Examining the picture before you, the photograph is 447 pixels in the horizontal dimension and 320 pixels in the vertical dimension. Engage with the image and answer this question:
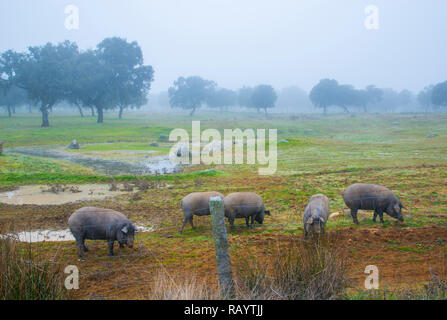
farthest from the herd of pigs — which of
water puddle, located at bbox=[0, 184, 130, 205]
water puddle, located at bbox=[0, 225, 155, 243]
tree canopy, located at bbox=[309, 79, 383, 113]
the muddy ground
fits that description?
tree canopy, located at bbox=[309, 79, 383, 113]

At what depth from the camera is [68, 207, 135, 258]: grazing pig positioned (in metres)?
7.90

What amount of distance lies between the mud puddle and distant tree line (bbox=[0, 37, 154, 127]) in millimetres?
22732

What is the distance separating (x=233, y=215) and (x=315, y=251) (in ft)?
14.9

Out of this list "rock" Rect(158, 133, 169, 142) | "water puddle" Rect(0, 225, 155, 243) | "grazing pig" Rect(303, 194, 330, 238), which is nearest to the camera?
"grazing pig" Rect(303, 194, 330, 238)

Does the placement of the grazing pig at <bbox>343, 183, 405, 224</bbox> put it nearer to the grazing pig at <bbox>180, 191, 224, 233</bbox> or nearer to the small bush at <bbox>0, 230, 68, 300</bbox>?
the grazing pig at <bbox>180, 191, 224, 233</bbox>

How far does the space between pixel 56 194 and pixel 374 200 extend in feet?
40.2

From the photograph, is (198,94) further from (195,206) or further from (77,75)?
(195,206)

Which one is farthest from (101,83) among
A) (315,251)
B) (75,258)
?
(315,251)

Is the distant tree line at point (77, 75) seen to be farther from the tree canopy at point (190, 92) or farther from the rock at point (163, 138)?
the tree canopy at point (190, 92)

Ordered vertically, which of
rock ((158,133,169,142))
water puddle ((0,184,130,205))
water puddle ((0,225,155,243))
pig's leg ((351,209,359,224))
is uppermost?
rock ((158,133,169,142))

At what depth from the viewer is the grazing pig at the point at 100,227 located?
7.90 meters

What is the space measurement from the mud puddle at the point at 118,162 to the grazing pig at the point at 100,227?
10962mm

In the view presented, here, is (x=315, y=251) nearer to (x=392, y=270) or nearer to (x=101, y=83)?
(x=392, y=270)
